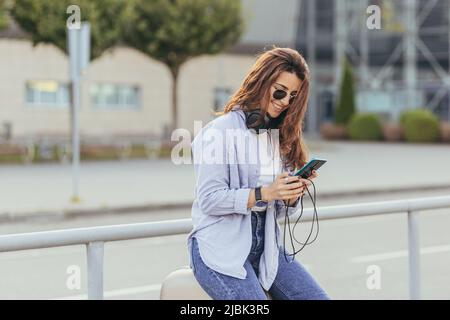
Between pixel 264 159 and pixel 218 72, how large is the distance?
34292 millimetres

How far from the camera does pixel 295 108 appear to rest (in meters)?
2.91

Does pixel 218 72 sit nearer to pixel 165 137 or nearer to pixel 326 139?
pixel 326 139

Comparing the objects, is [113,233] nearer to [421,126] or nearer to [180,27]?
[180,27]

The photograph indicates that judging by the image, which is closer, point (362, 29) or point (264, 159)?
point (264, 159)

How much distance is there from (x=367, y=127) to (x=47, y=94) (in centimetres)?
1335

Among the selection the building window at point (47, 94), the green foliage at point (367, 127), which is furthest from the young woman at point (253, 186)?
the green foliage at point (367, 127)

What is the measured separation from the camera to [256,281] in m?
2.78

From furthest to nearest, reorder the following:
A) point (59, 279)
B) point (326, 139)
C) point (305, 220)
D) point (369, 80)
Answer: point (369, 80) < point (326, 139) < point (59, 279) < point (305, 220)

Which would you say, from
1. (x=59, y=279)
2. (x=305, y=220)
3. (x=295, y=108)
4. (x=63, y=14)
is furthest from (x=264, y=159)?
(x=63, y=14)

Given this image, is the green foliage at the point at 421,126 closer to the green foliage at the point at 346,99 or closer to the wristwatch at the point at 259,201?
the green foliage at the point at 346,99

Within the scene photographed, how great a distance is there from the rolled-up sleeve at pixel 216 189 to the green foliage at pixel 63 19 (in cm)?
1967

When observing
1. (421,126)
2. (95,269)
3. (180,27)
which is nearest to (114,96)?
(180,27)

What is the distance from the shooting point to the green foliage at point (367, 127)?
33.9m

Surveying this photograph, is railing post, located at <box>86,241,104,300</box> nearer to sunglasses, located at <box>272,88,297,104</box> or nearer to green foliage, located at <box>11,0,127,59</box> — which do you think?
sunglasses, located at <box>272,88,297,104</box>
